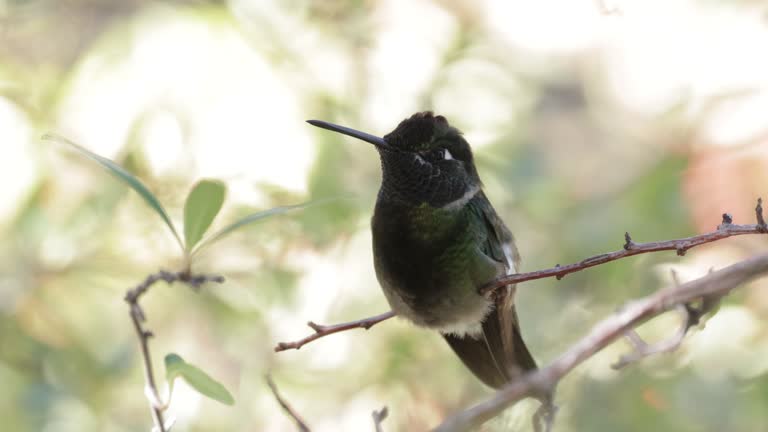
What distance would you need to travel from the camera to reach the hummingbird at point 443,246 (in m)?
2.33

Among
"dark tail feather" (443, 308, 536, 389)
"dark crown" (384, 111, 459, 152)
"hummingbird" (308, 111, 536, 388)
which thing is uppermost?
"dark crown" (384, 111, 459, 152)

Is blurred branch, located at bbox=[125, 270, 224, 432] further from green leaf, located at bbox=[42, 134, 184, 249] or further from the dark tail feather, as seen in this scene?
the dark tail feather

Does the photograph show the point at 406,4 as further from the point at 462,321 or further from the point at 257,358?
the point at 462,321

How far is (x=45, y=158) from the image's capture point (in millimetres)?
3094

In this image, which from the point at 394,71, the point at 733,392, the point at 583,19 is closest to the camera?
the point at 733,392

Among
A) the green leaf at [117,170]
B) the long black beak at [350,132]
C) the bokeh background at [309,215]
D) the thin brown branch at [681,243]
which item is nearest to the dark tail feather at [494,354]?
the bokeh background at [309,215]

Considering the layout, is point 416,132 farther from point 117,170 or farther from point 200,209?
point 117,170

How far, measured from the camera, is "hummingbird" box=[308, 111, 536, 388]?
2.33m

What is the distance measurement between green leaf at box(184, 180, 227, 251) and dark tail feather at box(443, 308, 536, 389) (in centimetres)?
→ 114

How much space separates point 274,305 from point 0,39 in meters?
1.67

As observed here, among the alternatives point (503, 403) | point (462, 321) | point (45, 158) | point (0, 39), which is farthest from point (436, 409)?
point (503, 403)

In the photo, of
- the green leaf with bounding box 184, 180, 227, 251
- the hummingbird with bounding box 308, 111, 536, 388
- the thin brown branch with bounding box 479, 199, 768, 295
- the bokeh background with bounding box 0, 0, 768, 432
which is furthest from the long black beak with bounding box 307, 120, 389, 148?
the thin brown branch with bounding box 479, 199, 768, 295

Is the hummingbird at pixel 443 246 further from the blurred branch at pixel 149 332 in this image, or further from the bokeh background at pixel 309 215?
the blurred branch at pixel 149 332

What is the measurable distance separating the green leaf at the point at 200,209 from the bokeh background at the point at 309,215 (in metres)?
1.16
